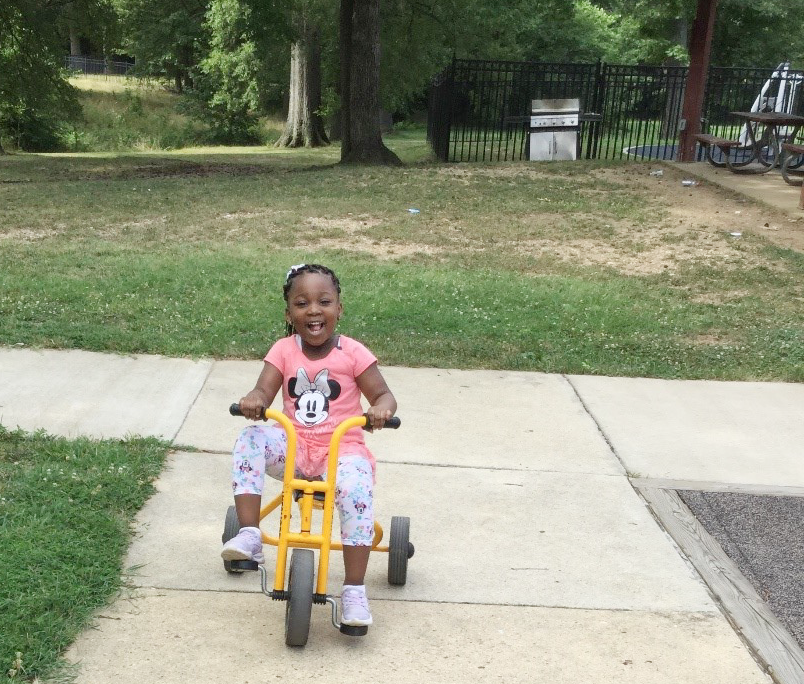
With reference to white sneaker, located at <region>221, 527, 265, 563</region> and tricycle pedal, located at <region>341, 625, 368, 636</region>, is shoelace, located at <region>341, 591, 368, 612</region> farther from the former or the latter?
white sneaker, located at <region>221, 527, 265, 563</region>

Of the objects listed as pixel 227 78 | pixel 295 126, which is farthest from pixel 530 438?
pixel 227 78

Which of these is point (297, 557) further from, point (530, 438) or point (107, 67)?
point (107, 67)

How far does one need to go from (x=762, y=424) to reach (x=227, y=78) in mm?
35457

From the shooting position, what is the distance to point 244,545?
11.3 ft

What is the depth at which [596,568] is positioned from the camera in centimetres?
398

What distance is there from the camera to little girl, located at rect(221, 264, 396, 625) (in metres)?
3.41

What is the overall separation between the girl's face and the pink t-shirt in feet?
0.37

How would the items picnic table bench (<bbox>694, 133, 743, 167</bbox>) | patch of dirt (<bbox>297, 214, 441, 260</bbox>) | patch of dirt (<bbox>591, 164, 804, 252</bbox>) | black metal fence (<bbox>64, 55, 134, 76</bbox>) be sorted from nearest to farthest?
patch of dirt (<bbox>297, 214, 441, 260</bbox>) → patch of dirt (<bbox>591, 164, 804, 252</bbox>) → picnic table bench (<bbox>694, 133, 743, 167</bbox>) → black metal fence (<bbox>64, 55, 134, 76</bbox>)

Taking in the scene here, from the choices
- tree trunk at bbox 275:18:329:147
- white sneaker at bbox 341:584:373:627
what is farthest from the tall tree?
white sneaker at bbox 341:584:373:627

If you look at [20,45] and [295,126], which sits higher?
[20,45]

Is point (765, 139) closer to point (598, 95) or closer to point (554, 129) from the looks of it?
point (598, 95)

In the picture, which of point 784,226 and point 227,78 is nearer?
point 784,226

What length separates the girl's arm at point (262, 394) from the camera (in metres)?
3.46

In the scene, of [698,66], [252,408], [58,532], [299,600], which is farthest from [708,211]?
[299,600]
